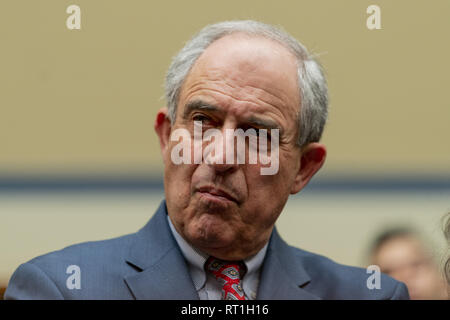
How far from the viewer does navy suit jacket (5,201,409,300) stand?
222 centimetres

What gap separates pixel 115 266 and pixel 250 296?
1.57ft

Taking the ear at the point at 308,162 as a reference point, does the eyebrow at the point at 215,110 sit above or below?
above

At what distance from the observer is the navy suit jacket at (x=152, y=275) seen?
2217mm

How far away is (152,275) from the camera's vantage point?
7.48ft

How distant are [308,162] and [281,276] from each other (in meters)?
0.45

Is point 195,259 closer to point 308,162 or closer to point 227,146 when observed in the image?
point 227,146

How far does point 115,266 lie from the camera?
2.31 meters

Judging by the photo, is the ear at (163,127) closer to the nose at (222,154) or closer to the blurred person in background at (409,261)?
the nose at (222,154)

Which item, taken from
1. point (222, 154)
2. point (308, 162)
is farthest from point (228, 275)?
point (308, 162)

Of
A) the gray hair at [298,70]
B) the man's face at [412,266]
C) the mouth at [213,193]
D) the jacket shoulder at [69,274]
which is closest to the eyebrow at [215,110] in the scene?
the gray hair at [298,70]

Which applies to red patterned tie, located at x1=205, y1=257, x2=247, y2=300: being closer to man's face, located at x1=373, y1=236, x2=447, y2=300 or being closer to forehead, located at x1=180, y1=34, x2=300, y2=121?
forehead, located at x1=180, y1=34, x2=300, y2=121

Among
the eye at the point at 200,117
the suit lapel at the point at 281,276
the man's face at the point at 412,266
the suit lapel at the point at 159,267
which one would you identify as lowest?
the man's face at the point at 412,266

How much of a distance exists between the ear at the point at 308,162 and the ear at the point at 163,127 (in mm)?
500
